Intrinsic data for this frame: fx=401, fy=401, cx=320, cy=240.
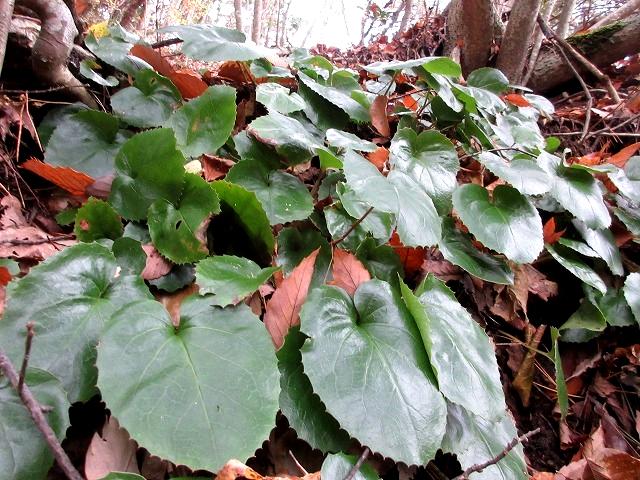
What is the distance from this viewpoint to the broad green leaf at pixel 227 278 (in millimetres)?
751

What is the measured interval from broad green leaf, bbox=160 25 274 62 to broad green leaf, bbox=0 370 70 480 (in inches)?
43.3

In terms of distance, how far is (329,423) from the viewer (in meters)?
0.75

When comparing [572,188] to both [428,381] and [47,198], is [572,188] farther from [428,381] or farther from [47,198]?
[47,198]

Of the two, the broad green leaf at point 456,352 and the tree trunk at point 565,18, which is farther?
the tree trunk at point 565,18

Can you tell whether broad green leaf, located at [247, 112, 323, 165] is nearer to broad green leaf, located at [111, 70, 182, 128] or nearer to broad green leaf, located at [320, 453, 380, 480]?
broad green leaf, located at [111, 70, 182, 128]

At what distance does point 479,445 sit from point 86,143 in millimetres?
1299

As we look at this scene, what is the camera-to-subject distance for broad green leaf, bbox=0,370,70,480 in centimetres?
54

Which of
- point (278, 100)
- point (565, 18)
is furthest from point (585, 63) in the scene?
point (278, 100)

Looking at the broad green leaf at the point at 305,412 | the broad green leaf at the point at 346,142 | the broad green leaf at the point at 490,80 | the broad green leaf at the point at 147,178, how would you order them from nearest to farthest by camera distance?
the broad green leaf at the point at 305,412, the broad green leaf at the point at 147,178, the broad green leaf at the point at 346,142, the broad green leaf at the point at 490,80

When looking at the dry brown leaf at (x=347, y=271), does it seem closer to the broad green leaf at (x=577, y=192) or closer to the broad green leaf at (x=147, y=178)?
the broad green leaf at (x=147, y=178)

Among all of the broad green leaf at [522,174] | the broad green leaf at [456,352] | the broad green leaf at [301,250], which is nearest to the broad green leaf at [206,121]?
the broad green leaf at [301,250]

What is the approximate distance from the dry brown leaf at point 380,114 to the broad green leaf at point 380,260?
2.10ft

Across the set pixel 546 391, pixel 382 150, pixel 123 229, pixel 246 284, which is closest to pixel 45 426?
pixel 246 284

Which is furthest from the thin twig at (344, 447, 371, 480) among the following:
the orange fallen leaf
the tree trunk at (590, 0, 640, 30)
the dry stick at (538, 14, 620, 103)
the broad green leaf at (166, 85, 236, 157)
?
the tree trunk at (590, 0, 640, 30)
